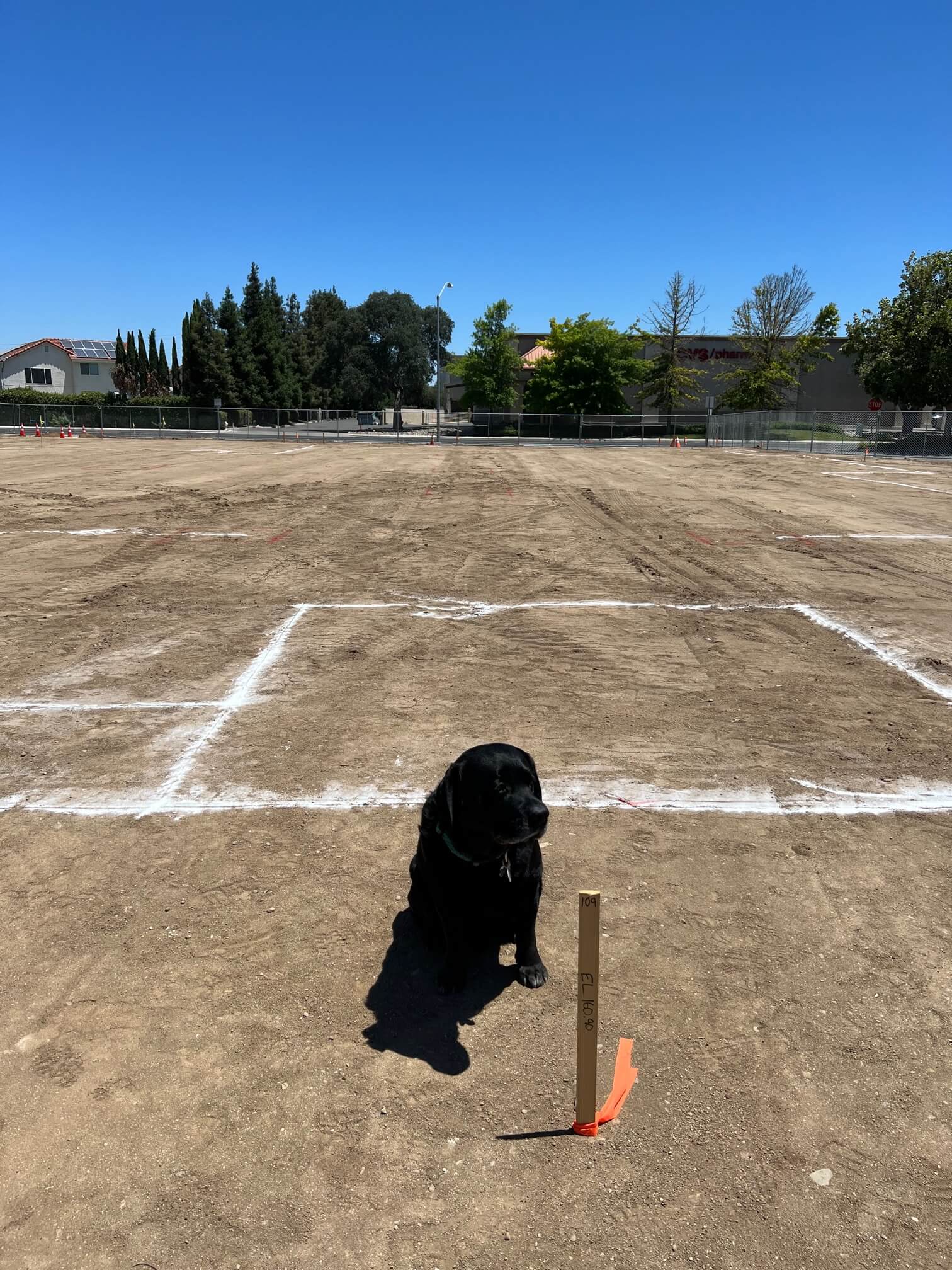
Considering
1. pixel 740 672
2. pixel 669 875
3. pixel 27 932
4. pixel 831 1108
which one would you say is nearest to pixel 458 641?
pixel 740 672

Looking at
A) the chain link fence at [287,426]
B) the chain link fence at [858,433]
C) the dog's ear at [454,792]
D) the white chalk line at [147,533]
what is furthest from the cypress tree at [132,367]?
the dog's ear at [454,792]

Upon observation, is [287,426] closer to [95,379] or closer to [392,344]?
[392,344]

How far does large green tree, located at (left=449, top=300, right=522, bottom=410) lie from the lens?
64938 millimetres

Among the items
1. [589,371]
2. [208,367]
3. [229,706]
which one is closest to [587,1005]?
[229,706]

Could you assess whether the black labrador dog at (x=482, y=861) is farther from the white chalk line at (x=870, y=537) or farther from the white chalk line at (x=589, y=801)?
the white chalk line at (x=870, y=537)

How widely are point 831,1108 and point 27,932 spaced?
334 centimetres

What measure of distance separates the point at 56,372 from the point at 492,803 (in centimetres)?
9053

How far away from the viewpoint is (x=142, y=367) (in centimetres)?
7794

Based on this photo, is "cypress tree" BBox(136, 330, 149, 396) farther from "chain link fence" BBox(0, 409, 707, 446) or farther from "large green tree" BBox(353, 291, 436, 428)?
"chain link fence" BBox(0, 409, 707, 446)

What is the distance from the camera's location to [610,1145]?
2.81 m

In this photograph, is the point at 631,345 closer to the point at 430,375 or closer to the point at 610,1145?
the point at 430,375

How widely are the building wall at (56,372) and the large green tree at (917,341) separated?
64357 mm

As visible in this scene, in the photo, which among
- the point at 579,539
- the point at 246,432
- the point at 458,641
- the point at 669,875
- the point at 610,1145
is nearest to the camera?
the point at 610,1145

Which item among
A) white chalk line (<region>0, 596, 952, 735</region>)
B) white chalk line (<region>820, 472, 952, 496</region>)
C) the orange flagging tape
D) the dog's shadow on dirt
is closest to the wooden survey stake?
the orange flagging tape
